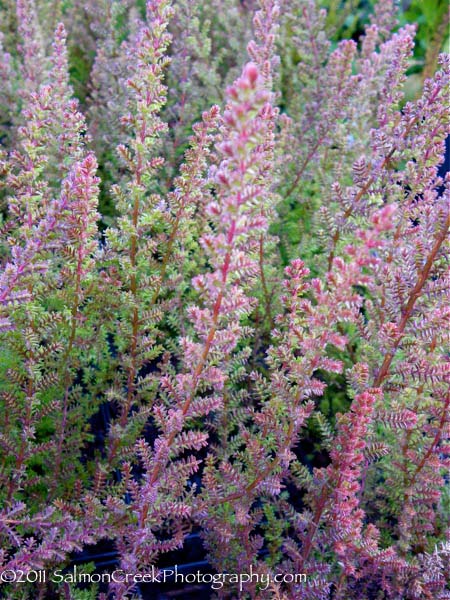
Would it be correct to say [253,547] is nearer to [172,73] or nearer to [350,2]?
[172,73]

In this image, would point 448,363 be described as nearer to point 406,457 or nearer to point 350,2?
point 406,457

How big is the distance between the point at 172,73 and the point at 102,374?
4.62ft

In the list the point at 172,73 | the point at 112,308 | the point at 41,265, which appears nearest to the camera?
the point at 41,265

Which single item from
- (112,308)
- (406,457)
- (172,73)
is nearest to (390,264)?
(406,457)

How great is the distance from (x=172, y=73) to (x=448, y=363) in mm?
1765

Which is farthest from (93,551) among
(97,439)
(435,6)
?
(435,6)

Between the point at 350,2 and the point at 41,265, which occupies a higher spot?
the point at 350,2

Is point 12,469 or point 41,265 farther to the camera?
point 12,469

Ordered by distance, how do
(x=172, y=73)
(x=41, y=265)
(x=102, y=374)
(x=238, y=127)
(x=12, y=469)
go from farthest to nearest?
(x=172, y=73) < (x=102, y=374) < (x=12, y=469) < (x=41, y=265) < (x=238, y=127)

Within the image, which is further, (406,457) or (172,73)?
(172,73)

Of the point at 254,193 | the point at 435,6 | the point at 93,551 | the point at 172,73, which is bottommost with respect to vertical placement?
the point at 93,551

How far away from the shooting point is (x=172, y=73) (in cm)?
255

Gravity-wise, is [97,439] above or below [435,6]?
below

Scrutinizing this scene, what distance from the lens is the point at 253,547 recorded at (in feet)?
4.67
